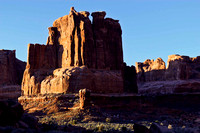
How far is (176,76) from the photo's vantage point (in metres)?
101

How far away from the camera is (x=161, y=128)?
18984 mm

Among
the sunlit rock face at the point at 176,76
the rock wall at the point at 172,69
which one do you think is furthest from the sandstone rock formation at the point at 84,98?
the rock wall at the point at 172,69

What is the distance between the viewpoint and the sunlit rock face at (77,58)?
168ft

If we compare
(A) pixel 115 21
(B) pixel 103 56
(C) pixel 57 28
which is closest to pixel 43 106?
(B) pixel 103 56

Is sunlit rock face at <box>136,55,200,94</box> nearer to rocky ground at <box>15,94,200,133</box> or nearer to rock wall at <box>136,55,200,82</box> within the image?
rock wall at <box>136,55,200,82</box>

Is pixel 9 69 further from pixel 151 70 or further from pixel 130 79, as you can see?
pixel 151 70

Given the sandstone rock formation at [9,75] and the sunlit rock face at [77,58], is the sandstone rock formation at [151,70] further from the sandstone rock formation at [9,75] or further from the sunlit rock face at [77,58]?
the sunlit rock face at [77,58]

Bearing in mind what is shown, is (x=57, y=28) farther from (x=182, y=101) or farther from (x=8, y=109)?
(x=8, y=109)

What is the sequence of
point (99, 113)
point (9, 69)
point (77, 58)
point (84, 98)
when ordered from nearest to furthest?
point (99, 113), point (84, 98), point (77, 58), point (9, 69)

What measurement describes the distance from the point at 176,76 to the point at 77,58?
55236 millimetres

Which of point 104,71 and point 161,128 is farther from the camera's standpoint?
point 104,71

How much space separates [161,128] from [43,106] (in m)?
30.4

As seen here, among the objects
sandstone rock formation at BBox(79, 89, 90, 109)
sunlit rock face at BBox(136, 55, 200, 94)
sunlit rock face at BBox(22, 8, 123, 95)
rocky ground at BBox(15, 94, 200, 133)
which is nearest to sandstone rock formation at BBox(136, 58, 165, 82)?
sunlit rock face at BBox(136, 55, 200, 94)

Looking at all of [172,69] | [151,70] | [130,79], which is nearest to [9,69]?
[130,79]
